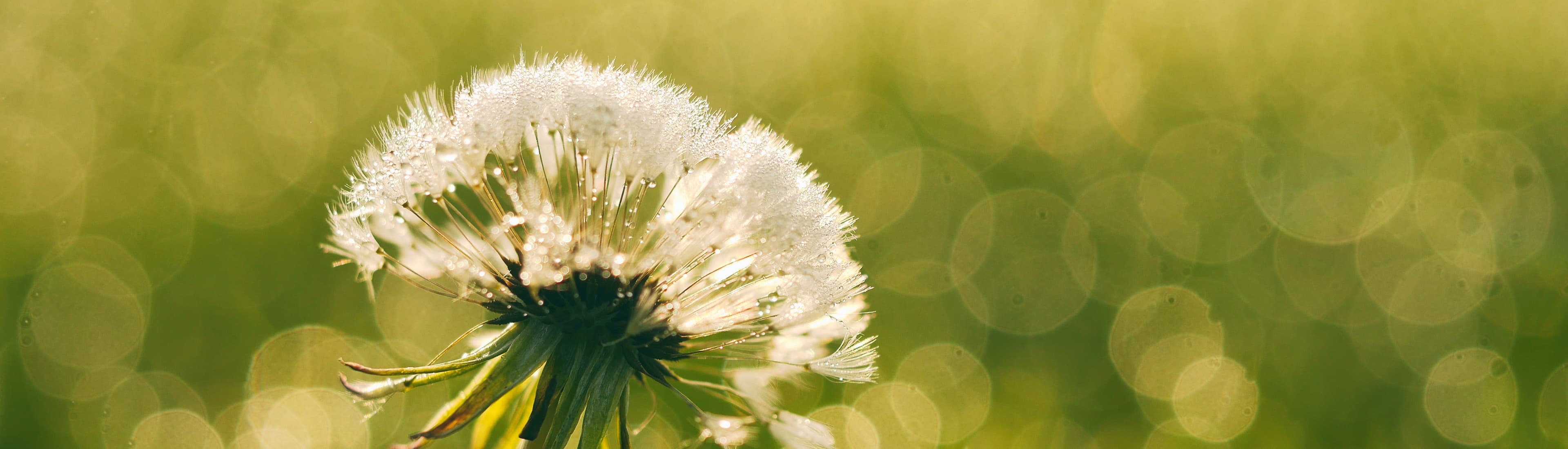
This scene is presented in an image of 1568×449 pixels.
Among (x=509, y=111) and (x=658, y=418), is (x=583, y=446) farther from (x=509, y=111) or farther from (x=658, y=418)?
(x=658, y=418)

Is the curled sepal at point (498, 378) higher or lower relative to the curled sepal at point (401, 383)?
lower

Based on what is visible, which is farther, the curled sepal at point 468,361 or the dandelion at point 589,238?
the dandelion at point 589,238

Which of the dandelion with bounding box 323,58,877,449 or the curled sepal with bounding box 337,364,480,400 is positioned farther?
the dandelion with bounding box 323,58,877,449

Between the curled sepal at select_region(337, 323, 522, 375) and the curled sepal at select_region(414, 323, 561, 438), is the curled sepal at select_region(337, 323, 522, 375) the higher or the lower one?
the higher one

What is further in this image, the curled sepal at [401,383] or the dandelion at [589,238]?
the dandelion at [589,238]

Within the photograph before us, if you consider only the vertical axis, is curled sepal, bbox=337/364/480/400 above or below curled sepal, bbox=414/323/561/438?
above

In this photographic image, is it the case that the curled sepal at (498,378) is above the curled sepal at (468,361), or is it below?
below

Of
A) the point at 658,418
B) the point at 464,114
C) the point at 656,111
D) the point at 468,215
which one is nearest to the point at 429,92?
the point at 464,114
